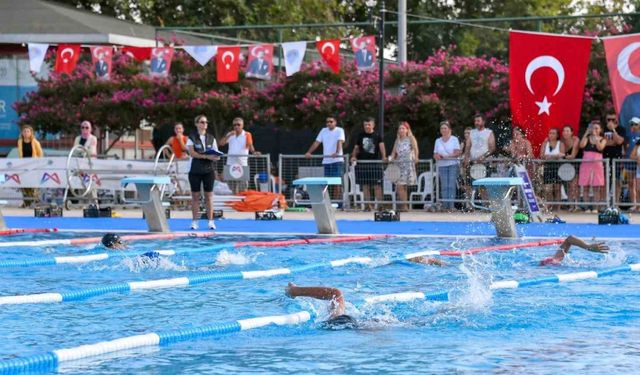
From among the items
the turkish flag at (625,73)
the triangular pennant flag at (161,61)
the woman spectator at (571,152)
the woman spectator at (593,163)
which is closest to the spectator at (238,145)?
the triangular pennant flag at (161,61)

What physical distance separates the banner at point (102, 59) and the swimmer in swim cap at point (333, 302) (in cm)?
1813

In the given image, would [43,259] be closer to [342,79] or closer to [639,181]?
[639,181]

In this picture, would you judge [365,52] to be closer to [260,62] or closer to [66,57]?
[260,62]

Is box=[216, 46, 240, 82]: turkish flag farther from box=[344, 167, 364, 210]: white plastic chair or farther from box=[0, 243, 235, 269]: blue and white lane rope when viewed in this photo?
box=[0, 243, 235, 269]: blue and white lane rope

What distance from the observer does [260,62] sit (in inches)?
1026

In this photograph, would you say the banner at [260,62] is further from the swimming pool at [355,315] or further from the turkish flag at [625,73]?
the swimming pool at [355,315]

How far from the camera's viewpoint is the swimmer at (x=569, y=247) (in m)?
12.9

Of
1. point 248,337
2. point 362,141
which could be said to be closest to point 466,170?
point 362,141

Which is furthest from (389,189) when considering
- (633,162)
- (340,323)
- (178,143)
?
(340,323)

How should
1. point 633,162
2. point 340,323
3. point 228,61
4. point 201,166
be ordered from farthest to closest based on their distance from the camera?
1. point 228,61
2. point 633,162
3. point 201,166
4. point 340,323

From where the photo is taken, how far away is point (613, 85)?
22.3m

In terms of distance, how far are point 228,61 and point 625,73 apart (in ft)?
26.6

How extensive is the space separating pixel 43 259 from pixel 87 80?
14.5m

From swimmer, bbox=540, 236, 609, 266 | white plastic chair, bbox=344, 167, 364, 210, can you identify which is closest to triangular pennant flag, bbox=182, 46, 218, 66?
white plastic chair, bbox=344, 167, 364, 210
